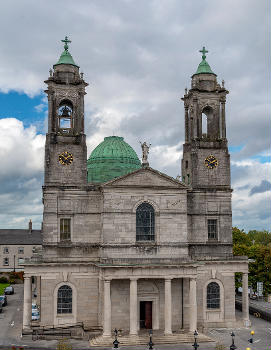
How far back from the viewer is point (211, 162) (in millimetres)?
44969

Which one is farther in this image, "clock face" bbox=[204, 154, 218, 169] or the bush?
the bush

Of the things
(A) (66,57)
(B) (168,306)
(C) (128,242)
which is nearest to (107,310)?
(B) (168,306)

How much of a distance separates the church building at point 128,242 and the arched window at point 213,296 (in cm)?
10

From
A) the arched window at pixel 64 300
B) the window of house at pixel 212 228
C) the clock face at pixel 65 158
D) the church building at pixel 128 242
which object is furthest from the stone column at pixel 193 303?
the clock face at pixel 65 158

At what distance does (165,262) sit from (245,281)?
8.91 metres

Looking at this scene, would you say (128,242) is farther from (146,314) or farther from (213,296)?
(213,296)

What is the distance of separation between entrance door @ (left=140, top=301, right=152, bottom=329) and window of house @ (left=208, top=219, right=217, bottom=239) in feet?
29.3

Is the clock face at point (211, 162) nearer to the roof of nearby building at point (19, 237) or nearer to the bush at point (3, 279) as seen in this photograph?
the bush at point (3, 279)

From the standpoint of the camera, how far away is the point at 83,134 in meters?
42.8

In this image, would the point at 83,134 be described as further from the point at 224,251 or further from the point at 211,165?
the point at 224,251

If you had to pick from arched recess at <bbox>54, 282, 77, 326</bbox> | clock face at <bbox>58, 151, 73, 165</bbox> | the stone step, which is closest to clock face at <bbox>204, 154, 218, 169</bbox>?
clock face at <bbox>58, 151, 73, 165</bbox>

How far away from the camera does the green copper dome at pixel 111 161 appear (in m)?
47.7

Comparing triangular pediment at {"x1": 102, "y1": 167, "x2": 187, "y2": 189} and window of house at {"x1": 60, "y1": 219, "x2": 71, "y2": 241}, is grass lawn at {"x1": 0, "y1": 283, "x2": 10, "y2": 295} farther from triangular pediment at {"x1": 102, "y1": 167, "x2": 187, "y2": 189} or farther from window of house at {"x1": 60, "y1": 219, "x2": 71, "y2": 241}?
triangular pediment at {"x1": 102, "y1": 167, "x2": 187, "y2": 189}

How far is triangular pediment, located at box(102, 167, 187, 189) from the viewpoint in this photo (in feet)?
134
